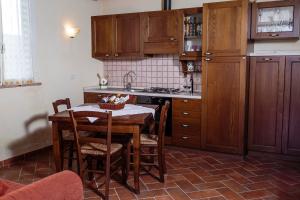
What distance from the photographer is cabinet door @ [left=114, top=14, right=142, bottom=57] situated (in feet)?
15.8

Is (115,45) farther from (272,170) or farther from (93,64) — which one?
(272,170)

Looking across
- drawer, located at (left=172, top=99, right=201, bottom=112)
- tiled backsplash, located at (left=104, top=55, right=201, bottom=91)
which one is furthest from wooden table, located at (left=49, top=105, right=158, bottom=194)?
tiled backsplash, located at (left=104, top=55, right=201, bottom=91)

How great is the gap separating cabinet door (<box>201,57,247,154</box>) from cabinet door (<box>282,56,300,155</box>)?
549mm

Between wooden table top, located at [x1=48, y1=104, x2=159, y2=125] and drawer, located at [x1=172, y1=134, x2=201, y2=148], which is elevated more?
wooden table top, located at [x1=48, y1=104, x2=159, y2=125]

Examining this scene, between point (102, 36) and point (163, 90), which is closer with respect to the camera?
point (163, 90)

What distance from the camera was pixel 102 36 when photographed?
5117mm

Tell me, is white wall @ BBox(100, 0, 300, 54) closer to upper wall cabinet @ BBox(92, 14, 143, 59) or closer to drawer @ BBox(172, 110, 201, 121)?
upper wall cabinet @ BBox(92, 14, 143, 59)

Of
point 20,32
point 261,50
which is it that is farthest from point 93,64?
point 261,50

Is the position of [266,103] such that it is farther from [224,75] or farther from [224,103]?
[224,75]

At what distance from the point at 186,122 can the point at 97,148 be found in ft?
5.76

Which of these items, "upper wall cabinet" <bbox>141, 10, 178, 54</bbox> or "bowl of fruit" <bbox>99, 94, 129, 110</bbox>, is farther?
"upper wall cabinet" <bbox>141, 10, 178, 54</bbox>

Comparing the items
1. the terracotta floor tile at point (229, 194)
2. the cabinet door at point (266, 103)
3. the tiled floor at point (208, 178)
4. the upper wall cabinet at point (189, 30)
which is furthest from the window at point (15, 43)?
the cabinet door at point (266, 103)

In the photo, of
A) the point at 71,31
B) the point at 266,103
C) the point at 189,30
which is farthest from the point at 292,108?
the point at 71,31

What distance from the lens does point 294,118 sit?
12.9 ft
